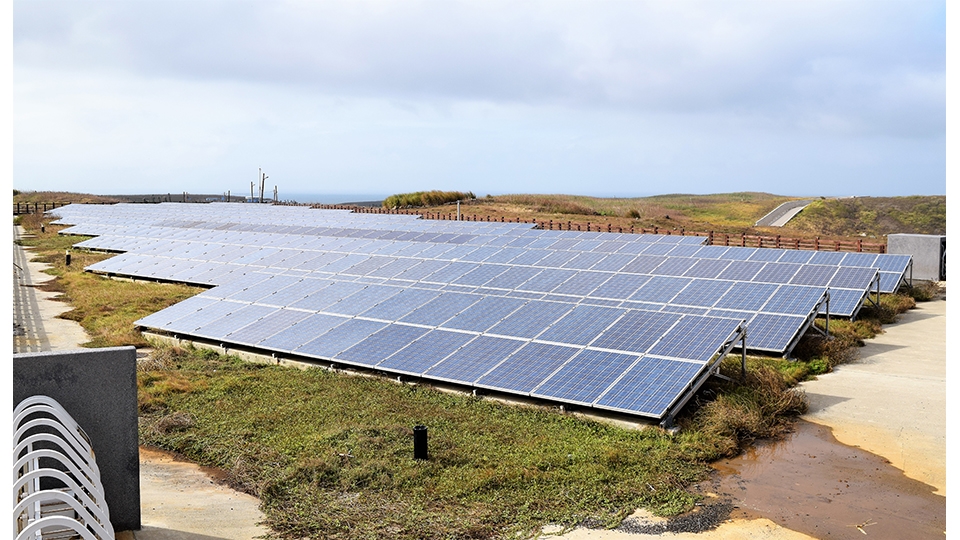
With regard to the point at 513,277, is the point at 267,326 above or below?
below

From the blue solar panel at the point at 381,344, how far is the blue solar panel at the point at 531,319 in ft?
7.10

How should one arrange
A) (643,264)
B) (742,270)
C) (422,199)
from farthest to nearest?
(422,199) → (643,264) → (742,270)

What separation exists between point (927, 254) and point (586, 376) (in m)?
28.8

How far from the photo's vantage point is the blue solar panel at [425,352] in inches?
738

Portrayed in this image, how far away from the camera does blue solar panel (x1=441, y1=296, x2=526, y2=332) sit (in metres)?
20.2

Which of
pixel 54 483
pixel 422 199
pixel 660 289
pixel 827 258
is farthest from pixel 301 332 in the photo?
pixel 422 199

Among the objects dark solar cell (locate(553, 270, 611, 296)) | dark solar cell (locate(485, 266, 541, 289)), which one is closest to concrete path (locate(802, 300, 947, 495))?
dark solar cell (locate(553, 270, 611, 296))

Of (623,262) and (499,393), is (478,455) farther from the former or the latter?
(623,262)

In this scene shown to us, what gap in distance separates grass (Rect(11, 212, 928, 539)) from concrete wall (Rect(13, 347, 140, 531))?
209 cm

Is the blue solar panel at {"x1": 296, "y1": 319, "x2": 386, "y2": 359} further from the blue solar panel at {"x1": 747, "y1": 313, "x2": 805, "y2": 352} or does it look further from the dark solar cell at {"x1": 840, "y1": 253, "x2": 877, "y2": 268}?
the dark solar cell at {"x1": 840, "y1": 253, "x2": 877, "y2": 268}

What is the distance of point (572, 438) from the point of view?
14914 millimetres

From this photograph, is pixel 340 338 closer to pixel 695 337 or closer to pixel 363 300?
pixel 363 300

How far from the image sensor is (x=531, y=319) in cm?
2022
